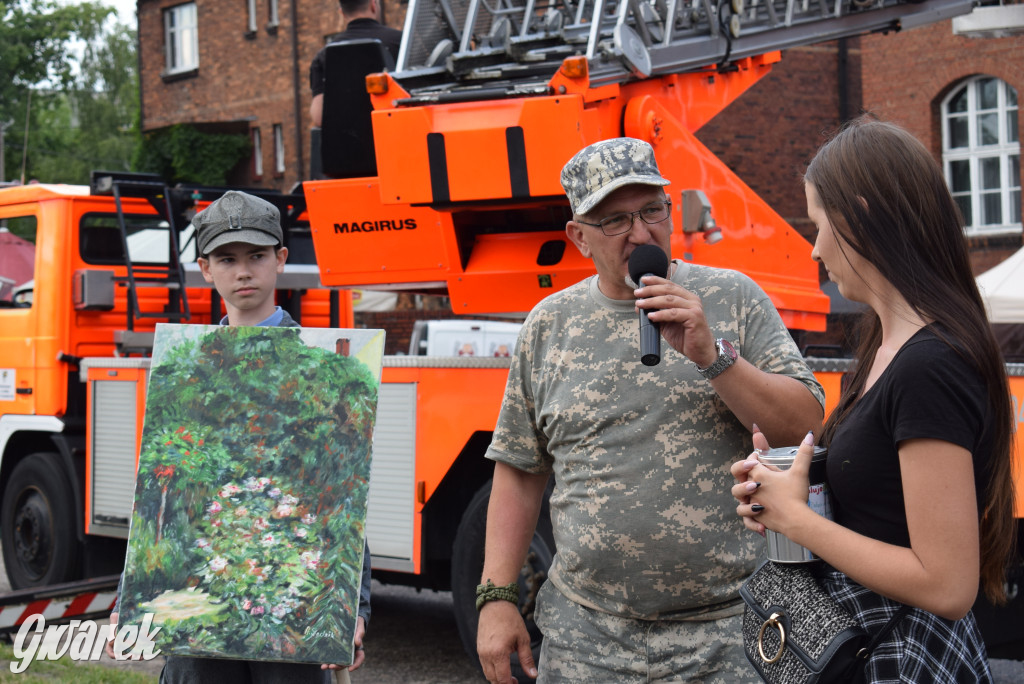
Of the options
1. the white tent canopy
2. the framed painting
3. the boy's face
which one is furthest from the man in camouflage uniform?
the white tent canopy

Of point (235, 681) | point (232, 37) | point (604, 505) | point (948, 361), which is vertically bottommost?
point (235, 681)

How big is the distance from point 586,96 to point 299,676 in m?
3.36

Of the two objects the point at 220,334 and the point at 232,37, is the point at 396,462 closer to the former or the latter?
the point at 220,334

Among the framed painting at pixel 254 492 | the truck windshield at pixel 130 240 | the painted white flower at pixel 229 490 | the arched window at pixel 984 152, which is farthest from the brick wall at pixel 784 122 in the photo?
the painted white flower at pixel 229 490

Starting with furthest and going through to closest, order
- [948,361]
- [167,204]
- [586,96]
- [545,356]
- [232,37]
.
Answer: [232,37], [167,204], [586,96], [545,356], [948,361]

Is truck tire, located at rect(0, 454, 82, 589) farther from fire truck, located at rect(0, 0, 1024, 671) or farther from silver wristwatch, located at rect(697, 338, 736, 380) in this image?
silver wristwatch, located at rect(697, 338, 736, 380)

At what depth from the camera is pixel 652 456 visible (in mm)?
2668

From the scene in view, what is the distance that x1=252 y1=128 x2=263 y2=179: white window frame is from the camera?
1243 inches

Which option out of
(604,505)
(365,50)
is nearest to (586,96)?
(365,50)

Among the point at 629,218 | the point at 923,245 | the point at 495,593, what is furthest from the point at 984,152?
the point at 923,245

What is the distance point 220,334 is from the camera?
3332mm

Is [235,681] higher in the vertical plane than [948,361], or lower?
lower

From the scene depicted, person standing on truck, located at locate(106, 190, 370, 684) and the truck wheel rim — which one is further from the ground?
person standing on truck, located at locate(106, 190, 370, 684)
